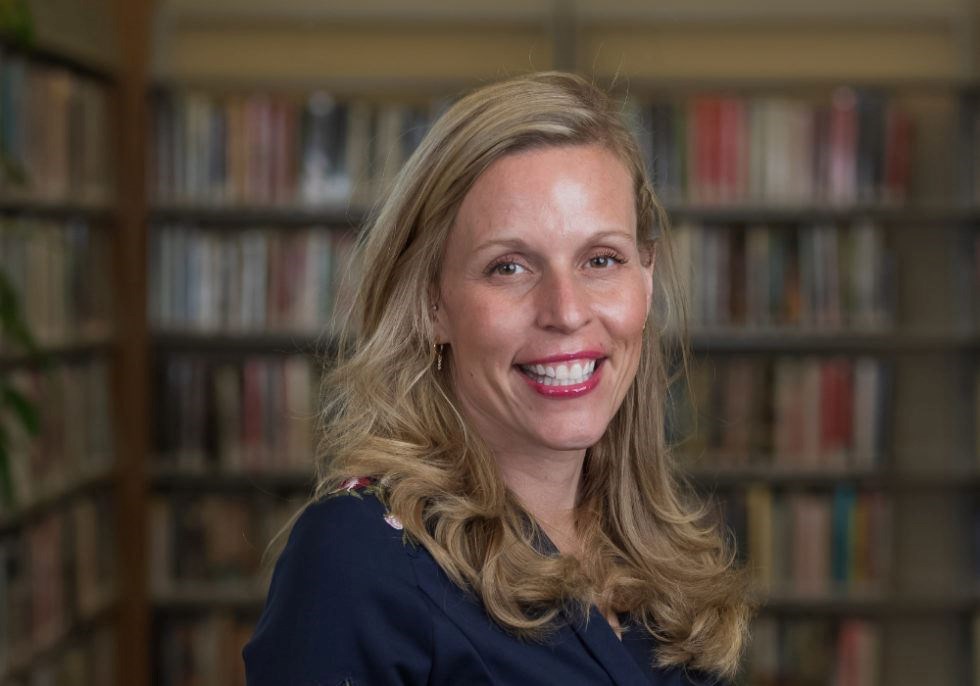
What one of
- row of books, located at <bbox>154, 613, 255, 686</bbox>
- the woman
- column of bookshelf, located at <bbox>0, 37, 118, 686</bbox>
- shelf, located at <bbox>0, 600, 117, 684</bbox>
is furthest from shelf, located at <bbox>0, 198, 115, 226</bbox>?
the woman

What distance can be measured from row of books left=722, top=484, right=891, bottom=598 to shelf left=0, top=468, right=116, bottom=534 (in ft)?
6.14

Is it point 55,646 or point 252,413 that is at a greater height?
point 252,413

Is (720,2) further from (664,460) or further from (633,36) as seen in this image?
(664,460)

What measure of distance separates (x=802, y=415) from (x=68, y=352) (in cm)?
218

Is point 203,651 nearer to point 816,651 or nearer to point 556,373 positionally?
point 816,651

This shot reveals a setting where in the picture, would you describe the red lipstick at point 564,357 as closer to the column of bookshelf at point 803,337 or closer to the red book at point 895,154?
the column of bookshelf at point 803,337

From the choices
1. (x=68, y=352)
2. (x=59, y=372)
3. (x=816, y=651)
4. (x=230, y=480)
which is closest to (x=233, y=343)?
(x=230, y=480)

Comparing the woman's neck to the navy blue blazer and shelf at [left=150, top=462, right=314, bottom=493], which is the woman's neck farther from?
shelf at [left=150, top=462, right=314, bottom=493]

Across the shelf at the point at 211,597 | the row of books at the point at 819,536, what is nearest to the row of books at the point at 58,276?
the shelf at the point at 211,597

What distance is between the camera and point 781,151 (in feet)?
13.9

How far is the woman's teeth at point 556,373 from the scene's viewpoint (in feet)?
4.27

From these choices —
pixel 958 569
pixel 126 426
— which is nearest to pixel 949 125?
pixel 958 569

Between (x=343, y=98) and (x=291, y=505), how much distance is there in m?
1.32

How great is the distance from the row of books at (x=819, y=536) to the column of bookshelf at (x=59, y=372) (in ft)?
6.23
